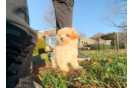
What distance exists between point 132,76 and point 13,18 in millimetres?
800

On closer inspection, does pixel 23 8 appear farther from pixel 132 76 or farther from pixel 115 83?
pixel 115 83

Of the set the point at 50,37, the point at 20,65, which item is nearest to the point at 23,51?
the point at 20,65

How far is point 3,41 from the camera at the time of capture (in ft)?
1.53

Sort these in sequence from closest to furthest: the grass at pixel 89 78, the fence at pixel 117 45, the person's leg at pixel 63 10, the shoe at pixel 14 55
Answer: the shoe at pixel 14 55, the grass at pixel 89 78, the person's leg at pixel 63 10, the fence at pixel 117 45

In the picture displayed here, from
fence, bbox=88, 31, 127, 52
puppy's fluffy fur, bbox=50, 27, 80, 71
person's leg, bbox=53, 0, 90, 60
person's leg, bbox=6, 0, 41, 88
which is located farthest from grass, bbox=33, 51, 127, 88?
fence, bbox=88, 31, 127, 52

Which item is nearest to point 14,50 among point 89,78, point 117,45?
point 89,78

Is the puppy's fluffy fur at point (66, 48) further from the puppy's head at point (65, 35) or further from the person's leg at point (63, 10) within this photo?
the person's leg at point (63, 10)

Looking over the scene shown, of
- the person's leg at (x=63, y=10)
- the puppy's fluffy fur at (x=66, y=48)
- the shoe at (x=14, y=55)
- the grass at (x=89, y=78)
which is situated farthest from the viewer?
the person's leg at (x=63, y=10)

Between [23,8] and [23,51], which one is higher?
[23,8]

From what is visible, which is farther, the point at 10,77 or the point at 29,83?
the point at 29,83

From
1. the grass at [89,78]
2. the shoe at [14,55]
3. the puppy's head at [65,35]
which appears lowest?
the grass at [89,78]

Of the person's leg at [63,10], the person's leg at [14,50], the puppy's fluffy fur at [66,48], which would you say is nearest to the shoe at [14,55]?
the person's leg at [14,50]

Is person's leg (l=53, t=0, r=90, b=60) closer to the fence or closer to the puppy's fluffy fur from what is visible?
the puppy's fluffy fur

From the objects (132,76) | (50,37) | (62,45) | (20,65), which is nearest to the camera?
(132,76)
